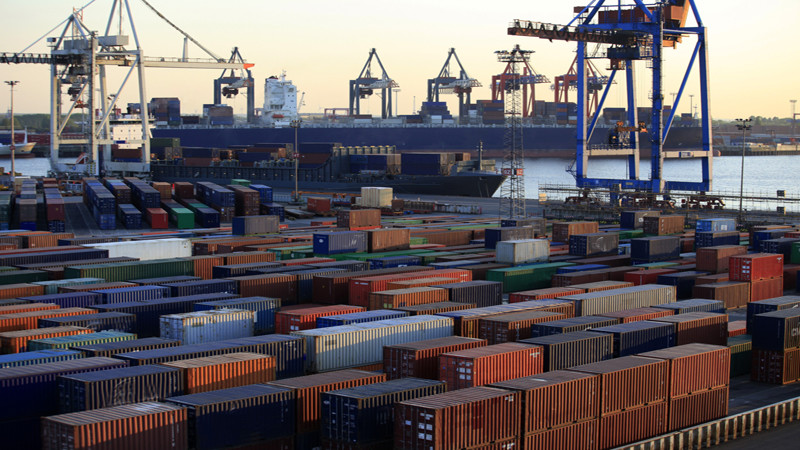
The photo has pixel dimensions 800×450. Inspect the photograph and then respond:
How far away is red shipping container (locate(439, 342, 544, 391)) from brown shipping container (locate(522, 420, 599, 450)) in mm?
1986

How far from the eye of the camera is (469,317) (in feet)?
90.5

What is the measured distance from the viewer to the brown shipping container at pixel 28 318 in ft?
89.6

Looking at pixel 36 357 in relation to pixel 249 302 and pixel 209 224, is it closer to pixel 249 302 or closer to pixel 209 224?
pixel 249 302

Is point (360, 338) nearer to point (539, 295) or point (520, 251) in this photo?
point (539, 295)

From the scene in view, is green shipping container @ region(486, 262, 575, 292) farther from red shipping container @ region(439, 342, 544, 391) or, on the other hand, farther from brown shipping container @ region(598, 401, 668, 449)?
brown shipping container @ region(598, 401, 668, 449)

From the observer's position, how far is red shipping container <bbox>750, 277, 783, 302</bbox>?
40.5 metres

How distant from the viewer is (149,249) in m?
48.3

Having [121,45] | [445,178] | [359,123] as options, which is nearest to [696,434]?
[445,178]

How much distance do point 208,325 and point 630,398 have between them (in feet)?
39.8

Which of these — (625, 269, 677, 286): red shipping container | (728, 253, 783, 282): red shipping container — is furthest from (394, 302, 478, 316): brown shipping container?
(728, 253, 783, 282): red shipping container

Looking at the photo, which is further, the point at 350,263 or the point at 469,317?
the point at 350,263

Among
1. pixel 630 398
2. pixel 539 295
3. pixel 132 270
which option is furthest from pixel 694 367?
pixel 132 270

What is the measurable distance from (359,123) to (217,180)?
248ft

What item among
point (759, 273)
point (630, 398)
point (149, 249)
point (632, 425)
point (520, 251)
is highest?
point (520, 251)
